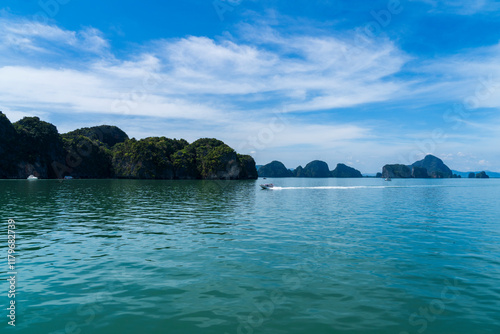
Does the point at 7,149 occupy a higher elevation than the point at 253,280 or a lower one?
higher

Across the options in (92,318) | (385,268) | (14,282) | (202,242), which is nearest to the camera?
(92,318)

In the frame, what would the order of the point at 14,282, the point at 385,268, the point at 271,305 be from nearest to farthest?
the point at 271,305 < the point at 14,282 < the point at 385,268

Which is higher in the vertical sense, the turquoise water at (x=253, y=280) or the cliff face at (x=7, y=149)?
the cliff face at (x=7, y=149)

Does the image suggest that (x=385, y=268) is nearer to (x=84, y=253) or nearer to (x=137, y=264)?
(x=137, y=264)

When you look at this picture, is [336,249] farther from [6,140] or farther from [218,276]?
[6,140]

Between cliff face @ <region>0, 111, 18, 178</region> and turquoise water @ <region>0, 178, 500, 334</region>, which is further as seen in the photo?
cliff face @ <region>0, 111, 18, 178</region>

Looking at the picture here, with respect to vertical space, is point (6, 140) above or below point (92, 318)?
above

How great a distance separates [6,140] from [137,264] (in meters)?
230

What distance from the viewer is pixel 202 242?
24406 millimetres

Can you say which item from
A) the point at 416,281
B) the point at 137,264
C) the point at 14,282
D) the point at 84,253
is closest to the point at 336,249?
the point at 416,281

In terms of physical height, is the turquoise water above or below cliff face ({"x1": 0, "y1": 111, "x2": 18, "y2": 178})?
below

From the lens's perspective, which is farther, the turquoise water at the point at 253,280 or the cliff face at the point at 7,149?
the cliff face at the point at 7,149

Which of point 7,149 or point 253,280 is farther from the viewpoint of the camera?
point 7,149

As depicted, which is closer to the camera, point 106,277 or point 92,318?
point 92,318
